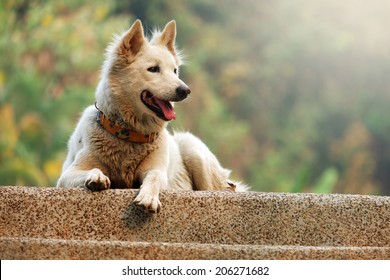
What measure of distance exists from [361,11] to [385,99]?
3940mm

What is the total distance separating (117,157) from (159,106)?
1.31ft

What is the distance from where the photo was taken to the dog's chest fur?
15.9 feet

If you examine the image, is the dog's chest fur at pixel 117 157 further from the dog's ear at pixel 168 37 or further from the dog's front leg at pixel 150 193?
the dog's ear at pixel 168 37

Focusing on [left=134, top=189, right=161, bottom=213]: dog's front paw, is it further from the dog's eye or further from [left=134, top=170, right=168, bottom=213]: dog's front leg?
the dog's eye

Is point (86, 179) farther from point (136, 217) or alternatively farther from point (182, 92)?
point (182, 92)

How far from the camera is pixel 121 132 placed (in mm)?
4910

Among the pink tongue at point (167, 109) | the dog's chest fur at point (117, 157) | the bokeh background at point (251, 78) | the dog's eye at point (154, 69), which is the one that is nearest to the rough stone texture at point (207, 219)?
the dog's chest fur at point (117, 157)

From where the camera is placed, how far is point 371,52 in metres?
30.5

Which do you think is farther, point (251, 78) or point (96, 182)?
point (251, 78)

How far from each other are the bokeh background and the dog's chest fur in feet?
54.7

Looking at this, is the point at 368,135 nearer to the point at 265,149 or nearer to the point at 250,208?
the point at 265,149

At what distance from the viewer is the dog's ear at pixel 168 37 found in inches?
211

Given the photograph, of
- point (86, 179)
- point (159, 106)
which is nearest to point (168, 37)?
point (159, 106)

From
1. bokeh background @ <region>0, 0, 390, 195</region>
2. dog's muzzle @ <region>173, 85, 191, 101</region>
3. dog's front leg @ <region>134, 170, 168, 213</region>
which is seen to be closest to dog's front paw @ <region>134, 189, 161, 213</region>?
dog's front leg @ <region>134, 170, 168, 213</region>
